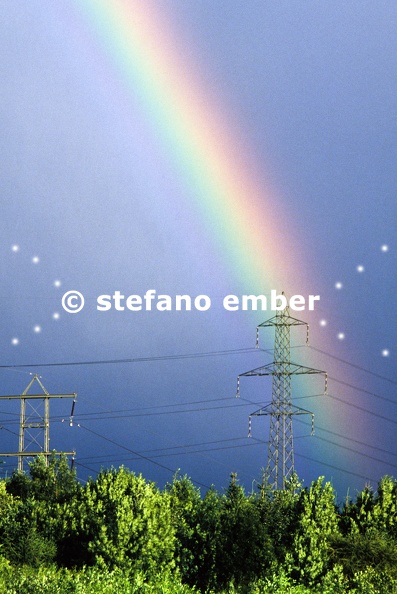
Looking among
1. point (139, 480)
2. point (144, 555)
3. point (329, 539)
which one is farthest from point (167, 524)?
point (329, 539)

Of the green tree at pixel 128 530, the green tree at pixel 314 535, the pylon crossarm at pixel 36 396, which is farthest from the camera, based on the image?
the pylon crossarm at pixel 36 396

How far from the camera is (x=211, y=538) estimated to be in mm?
88062

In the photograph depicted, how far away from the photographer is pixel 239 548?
86.7 meters

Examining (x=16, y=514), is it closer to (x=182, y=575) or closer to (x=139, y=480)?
(x=139, y=480)

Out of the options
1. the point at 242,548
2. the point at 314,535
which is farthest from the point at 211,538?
the point at 314,535

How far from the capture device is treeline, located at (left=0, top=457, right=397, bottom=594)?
81625mm

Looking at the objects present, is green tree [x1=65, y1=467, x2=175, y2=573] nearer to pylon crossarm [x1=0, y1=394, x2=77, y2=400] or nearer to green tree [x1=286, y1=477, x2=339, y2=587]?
green tree [x1=286, y1=477, x2=339, y2=587]

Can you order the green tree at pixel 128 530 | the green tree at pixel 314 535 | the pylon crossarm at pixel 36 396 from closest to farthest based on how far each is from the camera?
1. the green tree at pixel 128 530
2. the green tree at pixel 314 535
3. the pylon crossarm at pixel 36 396

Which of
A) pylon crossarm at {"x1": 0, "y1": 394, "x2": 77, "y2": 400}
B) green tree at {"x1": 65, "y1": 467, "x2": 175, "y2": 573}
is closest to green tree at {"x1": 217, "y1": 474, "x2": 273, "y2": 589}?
green tree at {"x1": 65, "y1": 467, "x2": 175, "y2": 573}

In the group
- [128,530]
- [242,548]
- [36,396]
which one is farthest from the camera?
[36,396]

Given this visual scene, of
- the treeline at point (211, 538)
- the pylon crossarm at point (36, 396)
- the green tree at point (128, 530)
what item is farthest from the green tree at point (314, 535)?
the pylon crossarm at point (36, 396)

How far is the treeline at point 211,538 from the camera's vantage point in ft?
268

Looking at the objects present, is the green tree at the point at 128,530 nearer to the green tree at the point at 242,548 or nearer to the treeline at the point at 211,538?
the treeline at the point at 211,538

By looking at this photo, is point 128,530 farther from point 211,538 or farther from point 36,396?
point 36,396
